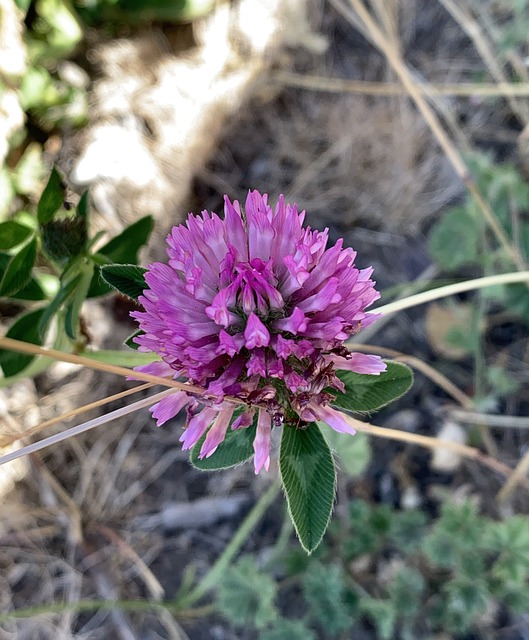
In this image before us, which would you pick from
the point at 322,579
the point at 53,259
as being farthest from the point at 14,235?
the point at 322,579

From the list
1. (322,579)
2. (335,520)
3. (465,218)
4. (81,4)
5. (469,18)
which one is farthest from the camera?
(469,18)

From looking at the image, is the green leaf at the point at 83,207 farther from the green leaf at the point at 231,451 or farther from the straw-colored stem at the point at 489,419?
the straw-colored stem at the point at 489,419

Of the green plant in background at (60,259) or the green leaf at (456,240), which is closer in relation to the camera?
the green plant in background at (60,259)

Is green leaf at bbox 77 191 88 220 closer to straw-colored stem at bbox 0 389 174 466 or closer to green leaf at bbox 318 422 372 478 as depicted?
straw-colored stem at bbox 0 389 174 466

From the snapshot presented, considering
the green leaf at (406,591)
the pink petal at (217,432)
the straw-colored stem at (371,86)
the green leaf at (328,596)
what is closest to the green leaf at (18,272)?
the pink petal at (217,432)

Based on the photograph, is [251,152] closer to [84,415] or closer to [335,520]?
[84,415]

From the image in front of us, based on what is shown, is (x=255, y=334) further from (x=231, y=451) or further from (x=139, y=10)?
(x=139, y=10)

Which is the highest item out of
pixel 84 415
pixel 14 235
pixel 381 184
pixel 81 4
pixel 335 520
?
pixel 81 4

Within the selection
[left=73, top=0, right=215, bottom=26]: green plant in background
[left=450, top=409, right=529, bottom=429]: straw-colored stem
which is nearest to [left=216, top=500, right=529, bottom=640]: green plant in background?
[left=450, top=409, right=529, bottom=429]: straw-colored stem
